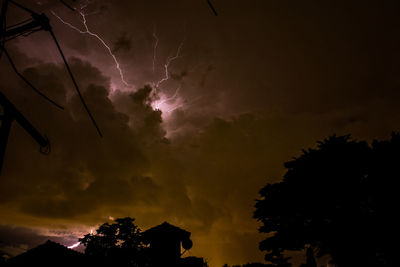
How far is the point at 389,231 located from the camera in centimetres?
1178

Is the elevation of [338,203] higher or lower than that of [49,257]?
higher

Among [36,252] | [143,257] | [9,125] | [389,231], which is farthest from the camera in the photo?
[143,257]

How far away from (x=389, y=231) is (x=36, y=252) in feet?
56.9

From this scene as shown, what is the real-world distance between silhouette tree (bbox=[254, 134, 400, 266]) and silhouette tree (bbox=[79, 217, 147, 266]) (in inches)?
904

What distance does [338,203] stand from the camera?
45.5 feet

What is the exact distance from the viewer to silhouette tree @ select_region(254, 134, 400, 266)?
12.2 metres

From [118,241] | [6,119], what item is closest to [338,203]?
[6,119]

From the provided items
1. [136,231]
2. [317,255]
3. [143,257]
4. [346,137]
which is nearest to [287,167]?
[346,137]

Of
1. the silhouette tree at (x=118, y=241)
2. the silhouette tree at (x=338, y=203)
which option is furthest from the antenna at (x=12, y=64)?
the silhouette tree at (x=118, y=241)

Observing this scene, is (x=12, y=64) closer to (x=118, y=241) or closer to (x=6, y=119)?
(x=6, y=119)

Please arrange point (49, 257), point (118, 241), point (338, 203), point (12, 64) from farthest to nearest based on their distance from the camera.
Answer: point (118, 241), point (338, 203), point (49, 257), point (12, 64)

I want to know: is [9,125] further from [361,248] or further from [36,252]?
[361,248]

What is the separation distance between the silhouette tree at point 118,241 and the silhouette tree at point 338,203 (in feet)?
75.3

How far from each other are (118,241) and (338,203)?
29.4 metres
